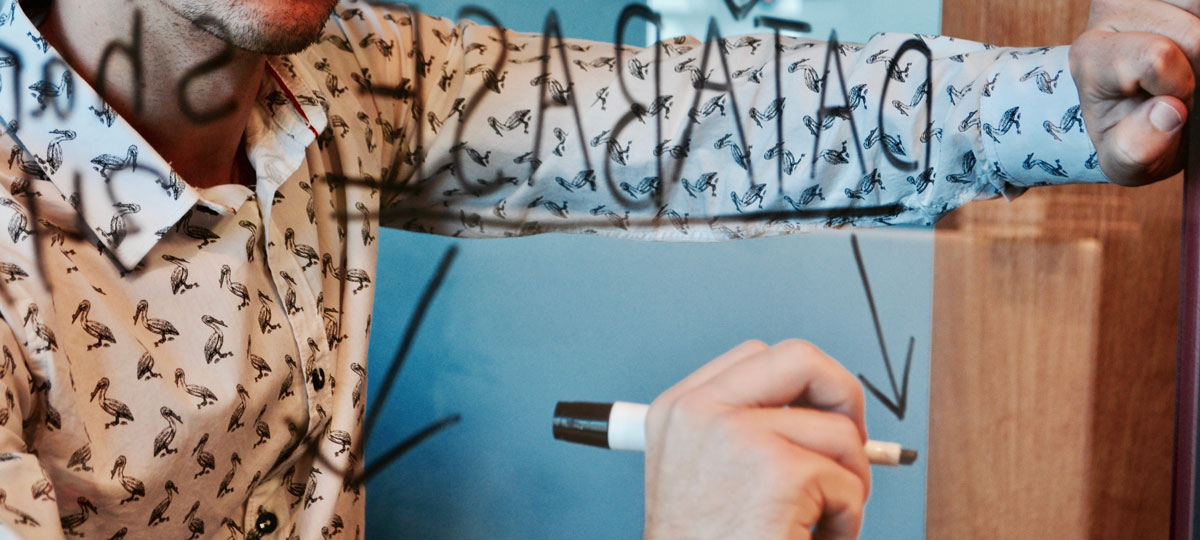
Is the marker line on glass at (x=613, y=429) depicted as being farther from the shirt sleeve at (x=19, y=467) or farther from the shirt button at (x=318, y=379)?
the shirt sleeve at (x=19, y=467)

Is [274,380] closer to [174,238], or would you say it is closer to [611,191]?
[174,238]

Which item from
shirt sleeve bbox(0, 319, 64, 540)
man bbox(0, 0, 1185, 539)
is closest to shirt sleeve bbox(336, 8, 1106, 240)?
man bbox(0, 0, 1185, 539)

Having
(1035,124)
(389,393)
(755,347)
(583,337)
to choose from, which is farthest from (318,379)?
(1035,124)

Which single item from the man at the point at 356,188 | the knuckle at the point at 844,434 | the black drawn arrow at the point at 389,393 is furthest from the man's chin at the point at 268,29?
the knuckle at the point at 844,434

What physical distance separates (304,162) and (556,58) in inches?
7.4

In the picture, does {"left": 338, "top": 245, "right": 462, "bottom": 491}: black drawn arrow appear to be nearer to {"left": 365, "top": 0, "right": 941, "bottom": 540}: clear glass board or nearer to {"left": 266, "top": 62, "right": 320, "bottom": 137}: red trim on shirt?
{"left": 365, "top": 0, "right": 941, "bottom": 540}: clear glass board

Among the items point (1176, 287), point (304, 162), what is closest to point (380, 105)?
point (304, 162)

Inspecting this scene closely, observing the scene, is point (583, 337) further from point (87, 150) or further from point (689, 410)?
point (87, 150)

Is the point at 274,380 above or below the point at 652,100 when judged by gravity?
below

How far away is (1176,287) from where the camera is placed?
563 millimetres

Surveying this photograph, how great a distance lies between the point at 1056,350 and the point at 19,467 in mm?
586

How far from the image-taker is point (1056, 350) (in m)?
0.56

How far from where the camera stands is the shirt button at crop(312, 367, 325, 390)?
0.55 meters

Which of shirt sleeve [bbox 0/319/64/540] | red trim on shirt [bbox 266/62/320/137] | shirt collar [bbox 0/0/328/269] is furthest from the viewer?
red trim on shirt [bbox 266/62/320/137]
